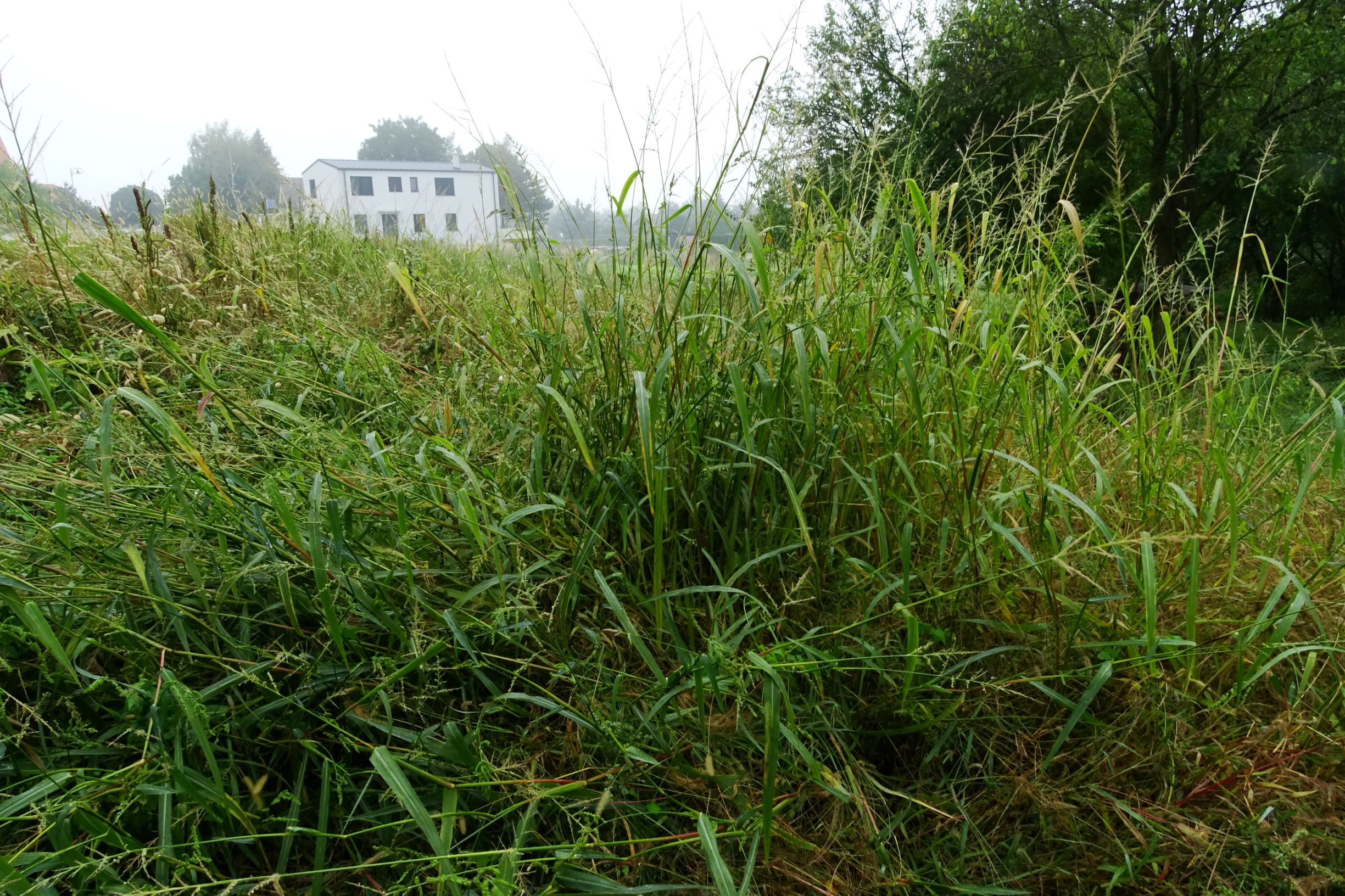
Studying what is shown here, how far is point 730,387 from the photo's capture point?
1.46m

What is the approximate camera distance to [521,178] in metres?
1.89

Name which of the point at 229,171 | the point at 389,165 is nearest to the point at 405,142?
the point at 389,165

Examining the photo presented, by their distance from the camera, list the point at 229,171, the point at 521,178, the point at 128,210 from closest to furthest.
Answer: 1. the point at 521,178
2. the point at 128,210
3. the point at 229,171

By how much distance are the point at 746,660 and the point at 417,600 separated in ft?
1.75

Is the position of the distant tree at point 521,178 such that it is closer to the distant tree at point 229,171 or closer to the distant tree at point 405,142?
the distant tree at point 229,171

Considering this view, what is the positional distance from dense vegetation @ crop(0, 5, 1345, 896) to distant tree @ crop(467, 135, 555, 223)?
12 centimetres

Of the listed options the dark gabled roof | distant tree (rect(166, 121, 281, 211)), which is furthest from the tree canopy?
the dark gabled roof

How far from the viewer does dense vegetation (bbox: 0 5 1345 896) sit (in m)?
1.07

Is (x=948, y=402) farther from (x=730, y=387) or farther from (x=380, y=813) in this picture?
(x=380, y=813)

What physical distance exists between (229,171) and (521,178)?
441 centimetres

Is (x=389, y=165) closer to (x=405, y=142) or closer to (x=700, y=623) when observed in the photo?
(x=405, y=142)

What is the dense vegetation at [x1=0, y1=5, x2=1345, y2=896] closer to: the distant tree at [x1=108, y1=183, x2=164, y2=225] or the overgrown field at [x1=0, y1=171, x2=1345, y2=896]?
the overgrown field at [x1=0, y1=171, x2=1345, y2=896]

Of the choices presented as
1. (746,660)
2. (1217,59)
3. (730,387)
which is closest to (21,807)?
(746,660)

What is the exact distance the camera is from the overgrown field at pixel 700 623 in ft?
3.50
